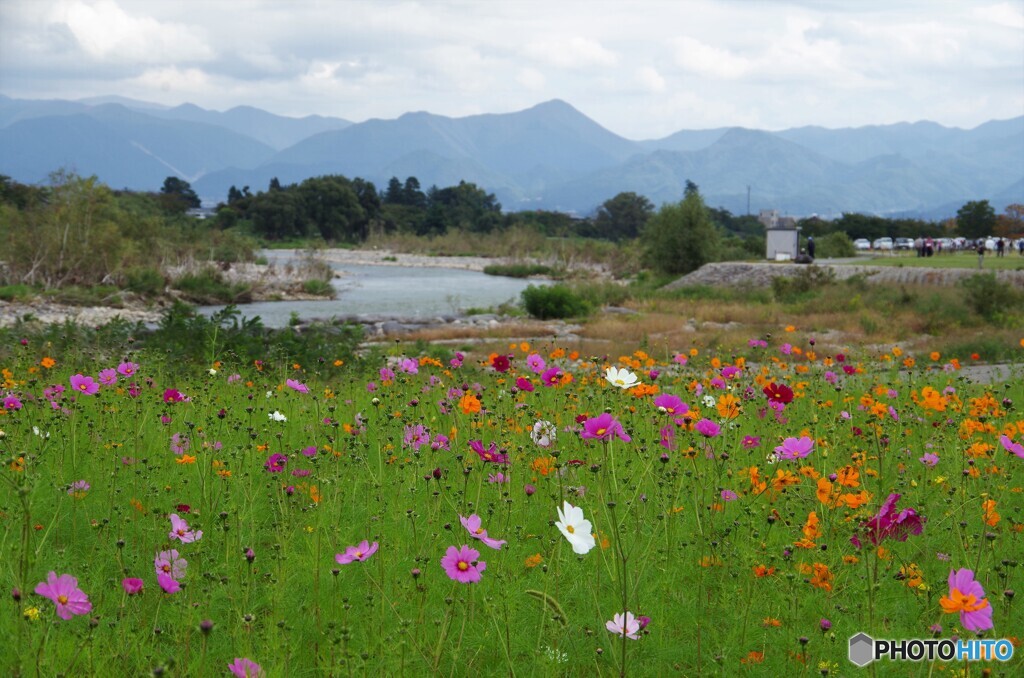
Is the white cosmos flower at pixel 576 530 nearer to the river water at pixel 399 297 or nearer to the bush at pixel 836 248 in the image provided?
the river water at pixel 399 297

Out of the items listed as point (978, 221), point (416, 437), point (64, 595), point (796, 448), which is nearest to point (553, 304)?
point (416, 437)

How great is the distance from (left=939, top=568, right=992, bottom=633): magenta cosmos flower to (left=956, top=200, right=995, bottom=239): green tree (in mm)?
60589

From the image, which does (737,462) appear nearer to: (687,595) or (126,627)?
(687,595)

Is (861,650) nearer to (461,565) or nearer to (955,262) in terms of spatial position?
(461,565)

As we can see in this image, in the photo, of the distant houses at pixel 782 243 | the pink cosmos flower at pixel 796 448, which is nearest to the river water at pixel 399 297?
the distant houses at pixel 782 243

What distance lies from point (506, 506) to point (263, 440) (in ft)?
5.15

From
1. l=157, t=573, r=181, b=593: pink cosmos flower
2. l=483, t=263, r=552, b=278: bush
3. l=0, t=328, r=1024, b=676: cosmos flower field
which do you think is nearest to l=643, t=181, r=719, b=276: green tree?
l=483, t=263, r=552, b=278: bush

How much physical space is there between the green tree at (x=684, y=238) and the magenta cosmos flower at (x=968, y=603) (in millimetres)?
31866

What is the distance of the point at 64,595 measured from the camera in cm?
181

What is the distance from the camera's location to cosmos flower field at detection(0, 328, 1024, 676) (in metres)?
2.12

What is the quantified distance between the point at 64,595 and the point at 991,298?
1845 cm

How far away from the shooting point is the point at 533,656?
2.32 m

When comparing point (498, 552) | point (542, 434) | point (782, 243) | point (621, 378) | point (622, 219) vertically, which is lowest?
point (498, 552)

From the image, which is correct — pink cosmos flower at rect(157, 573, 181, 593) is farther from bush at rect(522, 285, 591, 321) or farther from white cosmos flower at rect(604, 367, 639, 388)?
bush at rect(522, 285, 591, 321)
